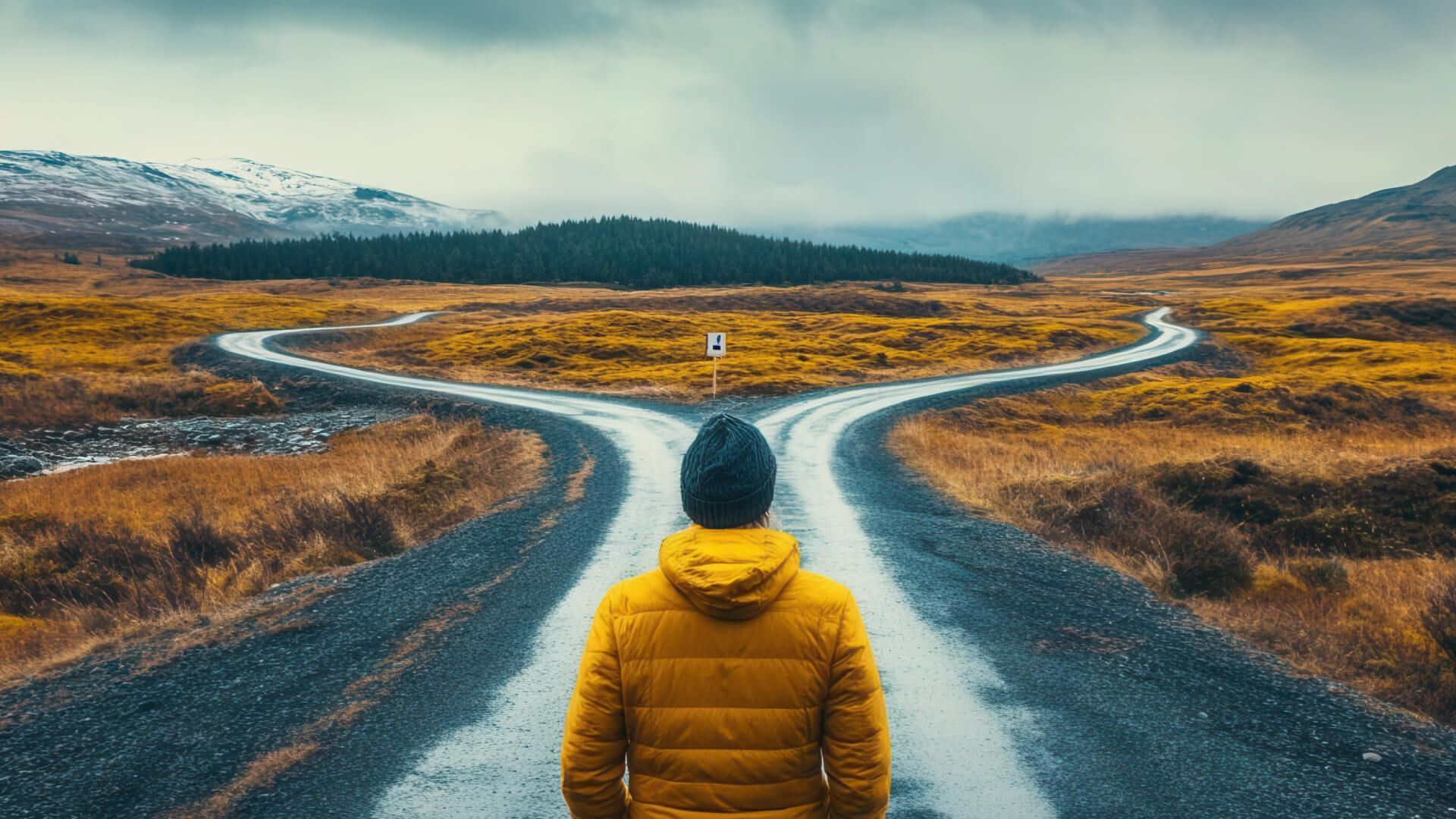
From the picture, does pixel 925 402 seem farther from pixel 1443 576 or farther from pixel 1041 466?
pixel 1443 576

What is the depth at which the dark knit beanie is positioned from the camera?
272cm

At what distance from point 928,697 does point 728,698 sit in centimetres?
449

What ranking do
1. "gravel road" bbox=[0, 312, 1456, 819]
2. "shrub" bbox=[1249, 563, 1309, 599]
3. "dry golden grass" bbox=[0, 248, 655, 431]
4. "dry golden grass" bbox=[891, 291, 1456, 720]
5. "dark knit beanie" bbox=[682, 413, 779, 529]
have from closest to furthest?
"dark knit beanie" bbox=[682, 413, 779, 529]
"gravel road" bbox=[0, 312, 1456, 819]
"dry golden grass" bbox=[891, 291, 1456, 720]
"shrub" bbox=[1249, 563, 1309, 599]
"dry golden grass" bbox=[0, 248, 655, 431]

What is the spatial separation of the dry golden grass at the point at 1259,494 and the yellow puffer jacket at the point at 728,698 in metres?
6.39

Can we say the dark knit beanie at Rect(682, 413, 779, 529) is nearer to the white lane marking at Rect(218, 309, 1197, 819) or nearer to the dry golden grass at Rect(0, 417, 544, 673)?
the white lane marking at Rect(218, 309, 1197, 819)

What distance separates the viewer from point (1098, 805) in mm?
4867

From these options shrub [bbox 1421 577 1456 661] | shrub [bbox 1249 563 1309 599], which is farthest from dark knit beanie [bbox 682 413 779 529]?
shrub [bbox 1249 563 1309 599]

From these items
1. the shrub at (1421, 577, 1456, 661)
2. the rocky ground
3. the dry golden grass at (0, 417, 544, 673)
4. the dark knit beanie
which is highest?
the dark knit beanie

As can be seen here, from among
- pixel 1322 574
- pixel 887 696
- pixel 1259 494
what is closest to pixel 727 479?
pixel 887 696

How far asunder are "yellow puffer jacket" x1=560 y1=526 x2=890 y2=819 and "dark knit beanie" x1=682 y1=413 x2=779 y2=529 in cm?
8

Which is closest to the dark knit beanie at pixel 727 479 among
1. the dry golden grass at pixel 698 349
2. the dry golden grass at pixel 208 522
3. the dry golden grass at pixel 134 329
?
the dry golden grass at pixel 208 522

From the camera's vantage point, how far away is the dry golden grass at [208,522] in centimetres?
956

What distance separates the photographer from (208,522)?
42.2 feet

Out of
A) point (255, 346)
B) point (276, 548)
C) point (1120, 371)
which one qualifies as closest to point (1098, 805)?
point (276, 548)
